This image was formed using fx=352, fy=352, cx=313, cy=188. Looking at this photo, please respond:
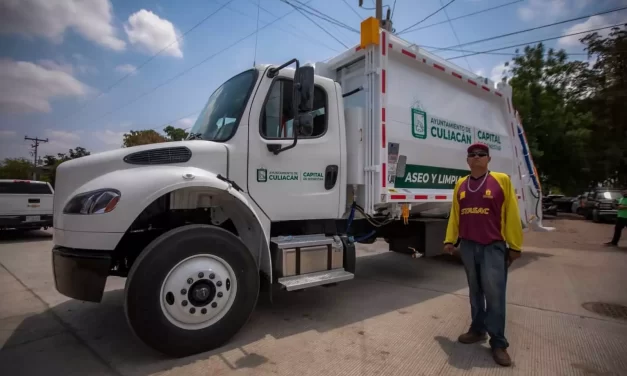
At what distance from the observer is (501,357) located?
2.90 metres

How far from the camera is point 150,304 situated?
2744 mm

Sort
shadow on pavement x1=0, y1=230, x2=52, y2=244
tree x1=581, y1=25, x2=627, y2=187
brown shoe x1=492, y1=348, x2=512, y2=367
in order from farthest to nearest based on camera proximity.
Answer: tree x1=581, y1=25, x2=627, y2=187
shadow on pavement x1=0, y1=230, x2=52, y2=244
brown shoe x1=492, y1=348, x2=512, y2=367

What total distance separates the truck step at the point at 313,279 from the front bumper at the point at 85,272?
1.55 meters

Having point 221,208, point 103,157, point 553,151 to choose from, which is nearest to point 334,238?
point 221,208

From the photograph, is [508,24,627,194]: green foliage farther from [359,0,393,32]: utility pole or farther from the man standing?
the man standing

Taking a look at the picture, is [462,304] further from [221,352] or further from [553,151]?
[553,151]

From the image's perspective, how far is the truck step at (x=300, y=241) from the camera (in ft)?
12.0

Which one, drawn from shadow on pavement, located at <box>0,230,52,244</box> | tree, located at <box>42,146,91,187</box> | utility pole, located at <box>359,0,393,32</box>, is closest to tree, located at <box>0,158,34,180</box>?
tree, located at <box>42,146,91,187</box>

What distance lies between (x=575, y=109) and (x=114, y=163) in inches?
1013

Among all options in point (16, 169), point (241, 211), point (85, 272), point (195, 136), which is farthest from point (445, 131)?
point (16, 169)

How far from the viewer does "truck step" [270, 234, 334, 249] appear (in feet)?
12.0

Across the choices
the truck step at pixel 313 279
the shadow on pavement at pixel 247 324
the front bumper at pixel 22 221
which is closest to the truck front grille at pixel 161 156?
the truck step at pixel 313 279

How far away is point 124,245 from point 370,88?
3.22m

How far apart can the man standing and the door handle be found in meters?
1.44
